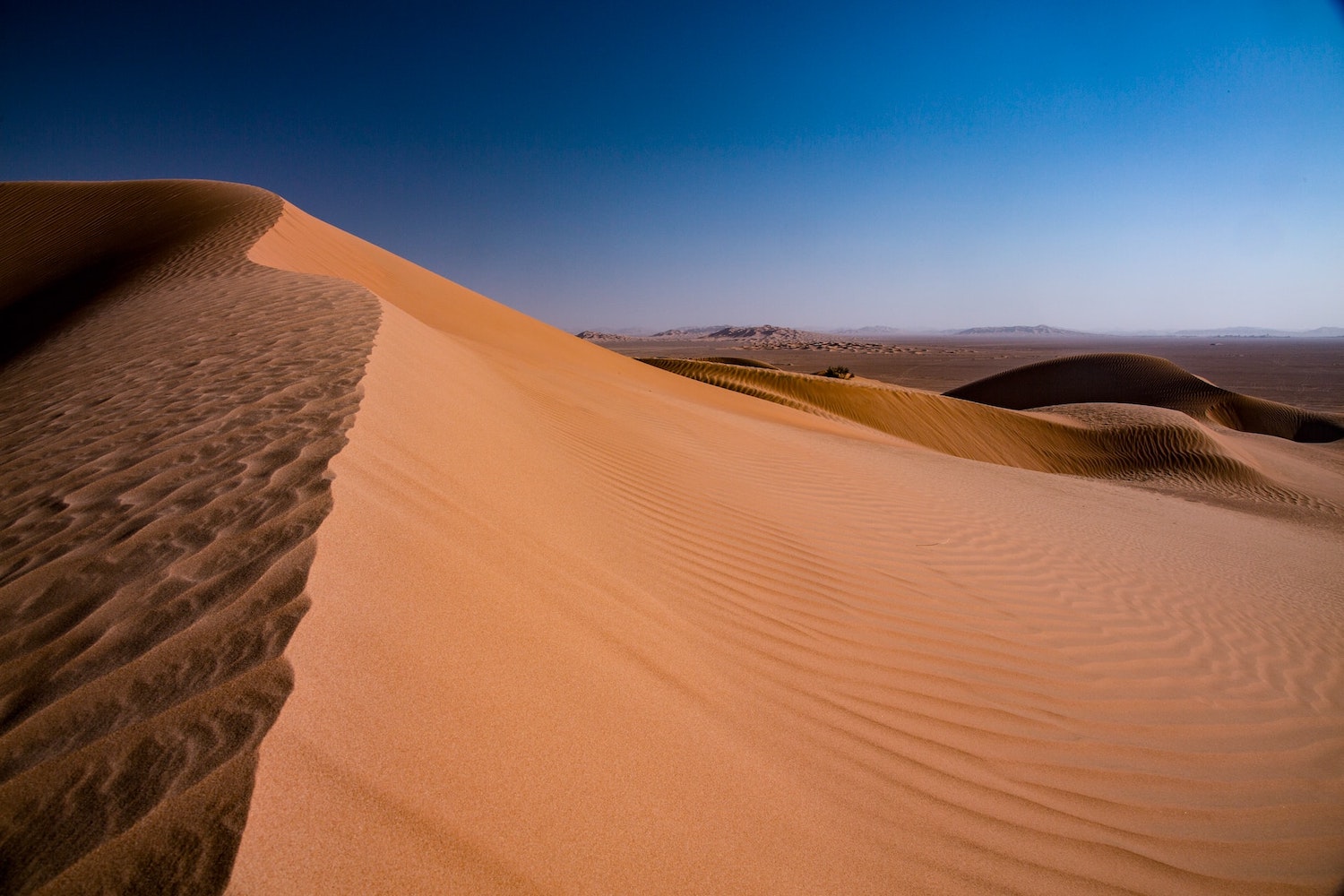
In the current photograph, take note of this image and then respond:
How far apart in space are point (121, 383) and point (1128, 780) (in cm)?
596

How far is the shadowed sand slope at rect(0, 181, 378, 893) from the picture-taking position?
1.04 m

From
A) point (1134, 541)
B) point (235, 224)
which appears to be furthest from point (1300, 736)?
point (235, 224)

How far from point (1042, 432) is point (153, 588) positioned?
772 inches

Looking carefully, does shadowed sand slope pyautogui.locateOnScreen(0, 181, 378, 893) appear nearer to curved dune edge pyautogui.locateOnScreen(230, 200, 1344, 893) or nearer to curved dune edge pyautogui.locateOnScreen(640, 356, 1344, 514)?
curved dune edge pyautogui.locateOnScreen(230, 200, 1344, 893)

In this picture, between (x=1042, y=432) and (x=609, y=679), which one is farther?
(x=1042, y=432)

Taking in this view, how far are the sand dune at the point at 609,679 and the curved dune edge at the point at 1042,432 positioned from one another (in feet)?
36.6

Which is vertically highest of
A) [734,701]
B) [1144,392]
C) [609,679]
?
[1144,392]

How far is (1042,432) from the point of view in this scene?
17188mm

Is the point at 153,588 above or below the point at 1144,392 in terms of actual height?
below

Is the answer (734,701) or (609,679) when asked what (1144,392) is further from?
(609,679)

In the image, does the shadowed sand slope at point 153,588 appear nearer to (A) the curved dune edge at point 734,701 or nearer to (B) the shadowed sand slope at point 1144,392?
(A) the curved dune edge at point 734,701

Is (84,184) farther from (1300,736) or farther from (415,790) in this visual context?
(1300,736)

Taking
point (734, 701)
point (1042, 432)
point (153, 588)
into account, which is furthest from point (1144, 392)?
point (153, 588)

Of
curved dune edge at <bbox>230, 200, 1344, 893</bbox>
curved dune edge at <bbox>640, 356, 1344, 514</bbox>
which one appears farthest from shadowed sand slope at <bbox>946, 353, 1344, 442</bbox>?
curved dune edge at <bbox>230, 200, 1344, 893</bbox>
